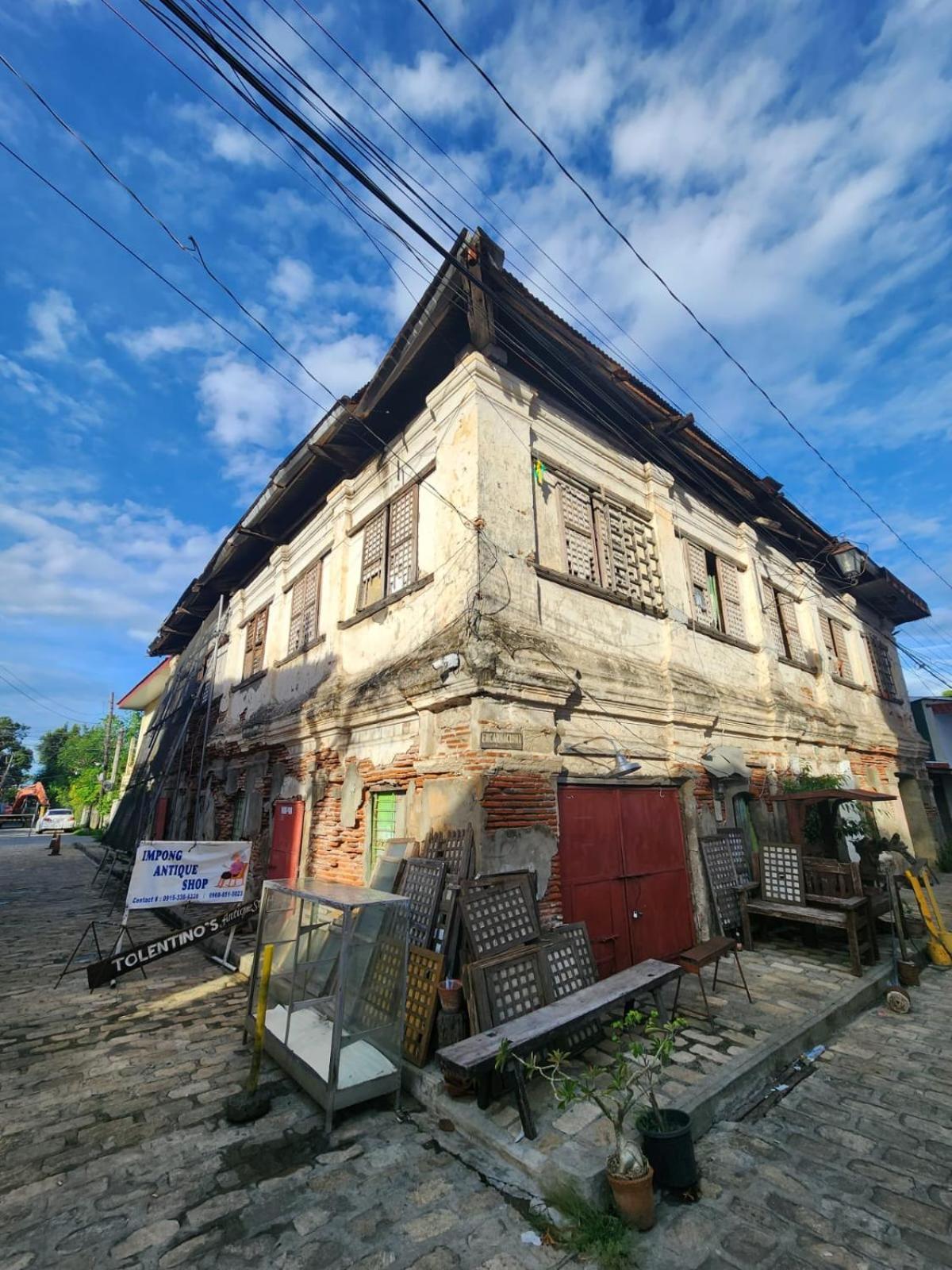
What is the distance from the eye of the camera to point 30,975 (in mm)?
6973

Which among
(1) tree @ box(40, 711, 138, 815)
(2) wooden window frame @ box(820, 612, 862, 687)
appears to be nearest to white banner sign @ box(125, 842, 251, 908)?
(2) wooden window frame @ box(820, 612, 862, 687)

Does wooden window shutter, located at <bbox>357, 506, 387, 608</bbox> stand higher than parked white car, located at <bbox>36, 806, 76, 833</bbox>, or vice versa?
wooden window shutter, located at <bbox>357, 506, 387, 608</bbox>

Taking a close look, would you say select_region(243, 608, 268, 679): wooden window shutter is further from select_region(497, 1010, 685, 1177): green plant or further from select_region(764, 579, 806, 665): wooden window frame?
select_region(764, 579, 806, 665): wooden window frame

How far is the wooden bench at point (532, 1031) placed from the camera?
343cm

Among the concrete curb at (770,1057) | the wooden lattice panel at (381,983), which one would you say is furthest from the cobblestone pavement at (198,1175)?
the concrete curb at (770,1057)

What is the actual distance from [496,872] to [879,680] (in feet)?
49.5

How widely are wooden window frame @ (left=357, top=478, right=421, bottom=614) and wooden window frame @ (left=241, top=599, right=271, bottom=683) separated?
4426mm

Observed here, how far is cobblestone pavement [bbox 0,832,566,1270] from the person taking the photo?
2668mm

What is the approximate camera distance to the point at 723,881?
25.2 feet

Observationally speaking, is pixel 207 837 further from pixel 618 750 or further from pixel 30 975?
pixel 618 750

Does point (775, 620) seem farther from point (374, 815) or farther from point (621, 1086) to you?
point (621, 1086)

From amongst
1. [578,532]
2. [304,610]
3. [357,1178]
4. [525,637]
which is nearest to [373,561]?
[304,610]

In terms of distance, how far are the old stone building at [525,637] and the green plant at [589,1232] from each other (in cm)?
250

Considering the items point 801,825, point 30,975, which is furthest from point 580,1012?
point 30,975
